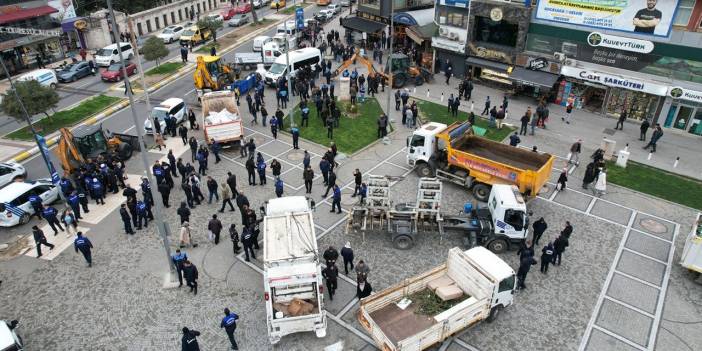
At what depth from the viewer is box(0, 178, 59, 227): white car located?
19.8 meters

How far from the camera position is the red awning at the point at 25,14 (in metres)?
37.5

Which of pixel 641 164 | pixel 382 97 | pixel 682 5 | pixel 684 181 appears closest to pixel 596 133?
pixel 641 164

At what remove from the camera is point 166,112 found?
2817 centimetres

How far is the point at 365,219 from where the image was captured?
1822 centimetres

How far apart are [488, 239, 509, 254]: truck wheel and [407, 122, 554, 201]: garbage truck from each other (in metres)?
3.16

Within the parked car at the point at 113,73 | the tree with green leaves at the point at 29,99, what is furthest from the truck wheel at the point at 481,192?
the parked car at the point at 113,73

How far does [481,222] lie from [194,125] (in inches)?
740

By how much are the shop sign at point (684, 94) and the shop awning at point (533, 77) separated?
6.58 meters

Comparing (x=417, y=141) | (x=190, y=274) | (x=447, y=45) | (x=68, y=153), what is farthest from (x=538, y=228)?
(x=447, y=45)

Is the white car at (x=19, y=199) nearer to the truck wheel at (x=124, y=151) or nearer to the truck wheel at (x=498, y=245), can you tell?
the truck wheel at (x=124, y=151)

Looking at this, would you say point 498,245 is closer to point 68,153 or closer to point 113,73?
point 68,153

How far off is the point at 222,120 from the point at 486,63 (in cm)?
1962

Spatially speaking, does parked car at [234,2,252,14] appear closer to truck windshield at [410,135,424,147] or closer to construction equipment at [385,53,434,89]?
construction equipment at [385,53,434,89]

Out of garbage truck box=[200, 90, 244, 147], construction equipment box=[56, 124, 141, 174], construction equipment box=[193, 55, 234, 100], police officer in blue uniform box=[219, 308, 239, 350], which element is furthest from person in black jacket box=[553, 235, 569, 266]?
construction equipment box=[193, 55, 234, 100]
